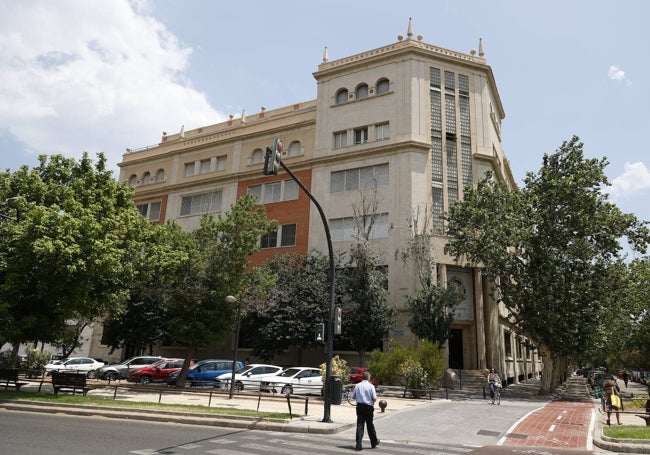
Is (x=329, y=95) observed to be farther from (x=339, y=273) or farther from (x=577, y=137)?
(x=577, y=137)

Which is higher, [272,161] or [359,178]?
[359,178]

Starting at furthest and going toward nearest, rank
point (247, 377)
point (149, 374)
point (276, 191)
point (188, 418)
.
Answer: point (276, 191), point (149, 374), point (247, 377), point (188, 418)

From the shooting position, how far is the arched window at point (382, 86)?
3835 cm

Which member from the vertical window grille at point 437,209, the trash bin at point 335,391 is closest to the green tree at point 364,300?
the vertical window grille at point 437,209

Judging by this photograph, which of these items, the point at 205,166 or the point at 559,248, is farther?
the point at 205,166

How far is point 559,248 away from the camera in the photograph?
29000 millimetres

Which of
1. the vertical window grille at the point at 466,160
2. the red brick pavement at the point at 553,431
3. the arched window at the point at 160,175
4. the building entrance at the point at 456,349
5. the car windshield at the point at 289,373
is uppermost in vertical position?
the arched window at the point at 160,175

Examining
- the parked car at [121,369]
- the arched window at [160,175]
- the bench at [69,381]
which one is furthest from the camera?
the arched window at [160,175]

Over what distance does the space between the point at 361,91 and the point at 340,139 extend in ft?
14.6

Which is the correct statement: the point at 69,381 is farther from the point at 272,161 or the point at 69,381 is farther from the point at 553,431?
the point at 553,431

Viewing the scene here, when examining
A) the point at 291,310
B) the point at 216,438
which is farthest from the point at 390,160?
the point at 216,438

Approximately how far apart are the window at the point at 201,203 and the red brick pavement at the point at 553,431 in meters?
32.1

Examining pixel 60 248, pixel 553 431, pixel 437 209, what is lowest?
pixel 553 431

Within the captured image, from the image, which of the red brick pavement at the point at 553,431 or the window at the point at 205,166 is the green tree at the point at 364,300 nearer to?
the red brick pavement at the point at 553,431
